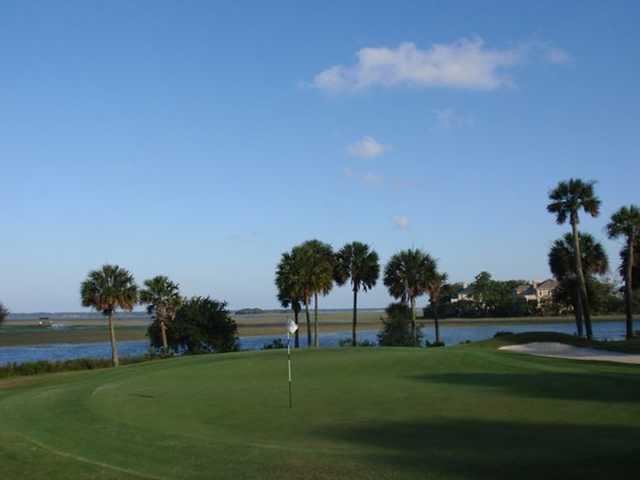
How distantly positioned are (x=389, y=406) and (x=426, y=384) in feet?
14.5

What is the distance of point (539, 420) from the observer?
13273 mm

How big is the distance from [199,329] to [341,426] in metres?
51.8

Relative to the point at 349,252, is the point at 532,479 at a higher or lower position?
lower

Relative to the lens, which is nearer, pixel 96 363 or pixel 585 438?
pixel 585 438

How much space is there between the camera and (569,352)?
3356 cm

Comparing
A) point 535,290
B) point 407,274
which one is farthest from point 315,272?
point 535,290

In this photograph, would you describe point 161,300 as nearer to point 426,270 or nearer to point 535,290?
point 426,270

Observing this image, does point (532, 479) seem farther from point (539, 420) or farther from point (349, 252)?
point (349, 252)

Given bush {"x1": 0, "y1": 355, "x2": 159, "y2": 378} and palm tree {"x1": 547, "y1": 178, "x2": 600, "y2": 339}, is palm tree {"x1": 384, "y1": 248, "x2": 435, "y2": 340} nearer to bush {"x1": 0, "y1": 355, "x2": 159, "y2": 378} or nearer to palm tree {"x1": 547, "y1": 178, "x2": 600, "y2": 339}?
palm tree {"x1": 547, "y1": 178, "x2": 600, "y2": 339}

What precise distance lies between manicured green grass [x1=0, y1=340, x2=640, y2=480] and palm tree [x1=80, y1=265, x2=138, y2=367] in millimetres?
34854

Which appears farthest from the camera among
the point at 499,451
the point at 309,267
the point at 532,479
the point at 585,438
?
the point at 309,267

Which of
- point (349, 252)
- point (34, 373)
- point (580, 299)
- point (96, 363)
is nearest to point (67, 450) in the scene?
point (34, 373)

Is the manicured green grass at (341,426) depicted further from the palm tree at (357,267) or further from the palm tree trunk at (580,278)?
the palm tree at (357,267)

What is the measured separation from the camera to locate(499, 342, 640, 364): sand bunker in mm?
29508
